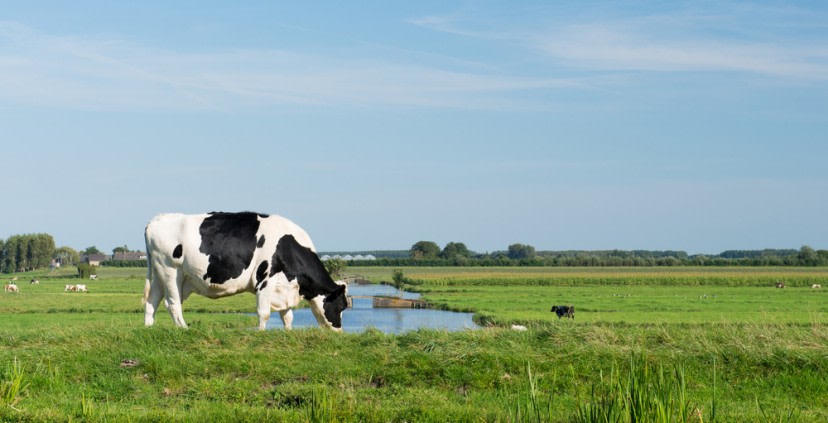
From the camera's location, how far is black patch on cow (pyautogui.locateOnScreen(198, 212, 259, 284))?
15.0 m

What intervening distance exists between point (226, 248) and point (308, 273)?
1449mm

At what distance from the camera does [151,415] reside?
373 inches

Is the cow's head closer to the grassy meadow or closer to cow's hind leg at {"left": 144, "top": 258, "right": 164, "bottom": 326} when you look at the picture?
the grassy meadow

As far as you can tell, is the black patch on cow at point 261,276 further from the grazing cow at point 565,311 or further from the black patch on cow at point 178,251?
the grazing cow at point 565,311

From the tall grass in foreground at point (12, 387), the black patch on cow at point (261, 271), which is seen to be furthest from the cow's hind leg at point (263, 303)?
the tall grass in foreground at point (12, 387)

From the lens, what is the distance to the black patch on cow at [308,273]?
49.7 ft

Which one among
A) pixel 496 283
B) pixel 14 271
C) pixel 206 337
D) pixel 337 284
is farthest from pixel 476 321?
pixel 14 271

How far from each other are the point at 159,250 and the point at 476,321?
26215mm

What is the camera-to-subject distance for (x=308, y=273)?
1539 cm

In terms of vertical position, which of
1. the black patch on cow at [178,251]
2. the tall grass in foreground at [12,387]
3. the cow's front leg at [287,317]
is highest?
the black patch on cow at [178,251]

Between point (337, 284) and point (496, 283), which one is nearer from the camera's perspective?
point (337, 284)

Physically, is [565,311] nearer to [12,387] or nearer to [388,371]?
[388,371]

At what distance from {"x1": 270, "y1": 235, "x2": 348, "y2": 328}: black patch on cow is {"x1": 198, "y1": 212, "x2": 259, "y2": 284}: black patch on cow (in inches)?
18.8

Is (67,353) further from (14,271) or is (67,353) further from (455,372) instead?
(14,271)
